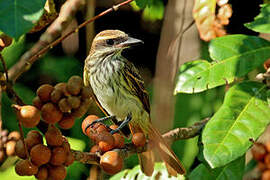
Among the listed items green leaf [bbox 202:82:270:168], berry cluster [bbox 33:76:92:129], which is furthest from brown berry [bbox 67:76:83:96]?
green leaf [bbox 202:82:270:168]

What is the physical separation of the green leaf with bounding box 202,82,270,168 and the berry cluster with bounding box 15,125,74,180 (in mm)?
666

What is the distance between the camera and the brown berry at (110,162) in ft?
7.40

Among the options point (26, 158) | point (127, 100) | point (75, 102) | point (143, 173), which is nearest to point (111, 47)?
point (127, 100)

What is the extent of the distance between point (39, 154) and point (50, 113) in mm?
194

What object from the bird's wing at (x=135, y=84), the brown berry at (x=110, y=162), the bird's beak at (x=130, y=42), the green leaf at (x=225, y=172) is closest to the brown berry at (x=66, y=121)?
the brown berry at (x=110, y=162)

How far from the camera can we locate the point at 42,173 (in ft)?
7.02

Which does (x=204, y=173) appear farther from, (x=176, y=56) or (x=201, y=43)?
(x=201, y=43)

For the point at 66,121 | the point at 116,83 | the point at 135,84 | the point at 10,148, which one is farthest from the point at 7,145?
the point at 135,84

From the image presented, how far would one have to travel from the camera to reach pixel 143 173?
10.9 feet

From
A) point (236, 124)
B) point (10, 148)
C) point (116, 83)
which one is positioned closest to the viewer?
point (10, 148)

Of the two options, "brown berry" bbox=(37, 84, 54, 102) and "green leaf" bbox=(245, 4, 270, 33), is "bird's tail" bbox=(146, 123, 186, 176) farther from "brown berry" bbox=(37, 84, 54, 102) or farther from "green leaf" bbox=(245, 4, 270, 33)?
"brown berry" bbox=(37, 84, 54, 102)

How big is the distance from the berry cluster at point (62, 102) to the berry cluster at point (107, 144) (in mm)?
117

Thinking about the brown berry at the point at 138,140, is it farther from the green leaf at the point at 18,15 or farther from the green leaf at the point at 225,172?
the green leaf at the point at 18,15

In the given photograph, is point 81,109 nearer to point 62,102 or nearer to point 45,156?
point 62,102
